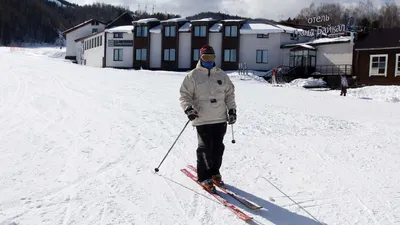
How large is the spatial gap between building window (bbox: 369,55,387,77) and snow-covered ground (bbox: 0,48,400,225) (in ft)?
66.1

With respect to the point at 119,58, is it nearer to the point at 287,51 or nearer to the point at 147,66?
the point at 147,66

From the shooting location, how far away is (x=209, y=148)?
493 centimetres

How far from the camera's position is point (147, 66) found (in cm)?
4356

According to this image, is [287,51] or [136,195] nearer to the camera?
[136,195]

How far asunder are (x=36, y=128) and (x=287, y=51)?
33515 millimetres

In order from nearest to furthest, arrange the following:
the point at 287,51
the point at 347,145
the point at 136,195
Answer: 1. the point at 136,195
2. the point at 347,145
3. the point at 287,51

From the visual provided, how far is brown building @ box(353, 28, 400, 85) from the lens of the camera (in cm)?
2955

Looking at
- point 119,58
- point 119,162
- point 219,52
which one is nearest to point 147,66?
point 119,58

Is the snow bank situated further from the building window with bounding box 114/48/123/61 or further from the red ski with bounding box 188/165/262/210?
the building window with bounding box 114/48/123/61

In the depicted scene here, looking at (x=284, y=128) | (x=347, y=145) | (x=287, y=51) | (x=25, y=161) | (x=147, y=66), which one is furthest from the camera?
(x=147, y=66)

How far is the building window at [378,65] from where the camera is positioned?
30.2 meters

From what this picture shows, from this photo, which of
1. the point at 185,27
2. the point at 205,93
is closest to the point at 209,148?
the point at 205,93

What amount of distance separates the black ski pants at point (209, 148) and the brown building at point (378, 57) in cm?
2810

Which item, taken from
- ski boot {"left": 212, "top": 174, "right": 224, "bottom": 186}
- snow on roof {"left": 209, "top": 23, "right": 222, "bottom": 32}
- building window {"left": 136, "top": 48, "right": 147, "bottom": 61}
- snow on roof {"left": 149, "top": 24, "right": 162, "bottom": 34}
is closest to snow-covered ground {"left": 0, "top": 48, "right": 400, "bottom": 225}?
ski boot {"left": 212, "top": 174, "right": 224, "bottom": 186}
